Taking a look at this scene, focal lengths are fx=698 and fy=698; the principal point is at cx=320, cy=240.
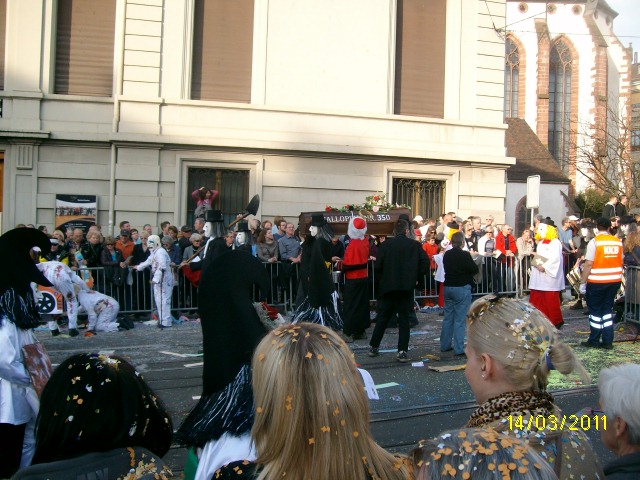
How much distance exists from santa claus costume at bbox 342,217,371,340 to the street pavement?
0.28 m

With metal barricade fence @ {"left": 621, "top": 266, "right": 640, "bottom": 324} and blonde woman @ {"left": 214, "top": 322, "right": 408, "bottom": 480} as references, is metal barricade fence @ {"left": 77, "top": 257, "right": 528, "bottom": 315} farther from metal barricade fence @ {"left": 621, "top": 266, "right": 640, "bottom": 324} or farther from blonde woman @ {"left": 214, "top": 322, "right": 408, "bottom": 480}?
blonde woman @ {"left": 214, "top": 322, "right": 408, "bottom": 480}

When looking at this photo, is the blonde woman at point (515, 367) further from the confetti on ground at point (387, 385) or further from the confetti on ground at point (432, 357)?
the confetti on ground at point (432, 357)

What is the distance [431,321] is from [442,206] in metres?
7.73

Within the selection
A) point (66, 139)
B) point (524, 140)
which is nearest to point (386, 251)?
point (66, 139)

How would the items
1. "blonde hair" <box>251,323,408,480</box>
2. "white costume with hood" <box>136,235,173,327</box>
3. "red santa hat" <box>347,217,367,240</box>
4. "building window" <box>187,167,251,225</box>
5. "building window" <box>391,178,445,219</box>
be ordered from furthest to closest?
"building window" <box>391,178,445,219</box> < "building window" <box>187,167,251,225</box> < "white costume with hood" <box>136,235,173,327</box> < "red santa hat" <box>347,217,367,240</box> < "blonde hair" <box>251,323,408,480</box>

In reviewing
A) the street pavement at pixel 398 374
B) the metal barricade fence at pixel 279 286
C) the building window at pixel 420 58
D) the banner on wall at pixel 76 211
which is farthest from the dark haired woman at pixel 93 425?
the building window at pixel 420 58

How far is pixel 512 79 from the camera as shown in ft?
158

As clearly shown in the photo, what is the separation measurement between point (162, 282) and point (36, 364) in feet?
27.6

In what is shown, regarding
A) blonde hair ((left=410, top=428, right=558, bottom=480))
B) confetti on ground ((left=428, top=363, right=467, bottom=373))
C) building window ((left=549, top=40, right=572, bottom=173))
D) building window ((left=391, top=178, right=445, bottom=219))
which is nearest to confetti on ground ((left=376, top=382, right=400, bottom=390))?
confetti on ground ((left=428, top=363, right=467, bottom=373))

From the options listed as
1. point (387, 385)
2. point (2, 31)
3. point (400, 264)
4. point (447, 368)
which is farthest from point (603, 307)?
point (2, 31)

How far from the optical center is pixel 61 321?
12.4 metres

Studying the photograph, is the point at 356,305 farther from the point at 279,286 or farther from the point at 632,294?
the point at 632,294

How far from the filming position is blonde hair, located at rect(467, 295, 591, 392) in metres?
2.56

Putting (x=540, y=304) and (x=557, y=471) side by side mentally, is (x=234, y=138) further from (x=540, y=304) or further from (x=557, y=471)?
(x=557, y=471)
